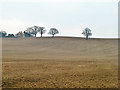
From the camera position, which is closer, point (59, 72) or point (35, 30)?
point (59, 72)

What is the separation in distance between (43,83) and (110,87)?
4087 mm

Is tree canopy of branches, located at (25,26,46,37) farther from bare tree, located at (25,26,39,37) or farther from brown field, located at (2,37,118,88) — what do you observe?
brown field, located at (2,37,118,88)

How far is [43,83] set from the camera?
43.7 feet

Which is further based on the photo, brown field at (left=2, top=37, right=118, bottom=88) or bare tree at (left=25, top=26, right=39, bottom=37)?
bare tree at (left=25, top=26, right=39, bottom=37)

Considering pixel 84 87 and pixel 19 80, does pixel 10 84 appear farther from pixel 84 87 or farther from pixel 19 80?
pixel 84 87

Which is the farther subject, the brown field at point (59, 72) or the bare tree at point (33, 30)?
the bare tree at point (33, 30)

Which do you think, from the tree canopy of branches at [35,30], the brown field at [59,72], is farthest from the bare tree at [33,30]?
the brown field at [59,72]

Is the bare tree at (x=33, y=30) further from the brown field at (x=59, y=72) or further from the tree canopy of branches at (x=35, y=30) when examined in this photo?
the brown field at (x=59, y=72)

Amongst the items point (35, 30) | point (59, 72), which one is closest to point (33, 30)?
point (35, 30)

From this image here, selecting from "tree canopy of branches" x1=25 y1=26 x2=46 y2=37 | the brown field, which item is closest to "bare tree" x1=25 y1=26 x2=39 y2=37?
"tree canopy of branches" x1=25 y1=26 x2=46 y2=37

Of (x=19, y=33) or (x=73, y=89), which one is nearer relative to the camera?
(x=73, y=89)

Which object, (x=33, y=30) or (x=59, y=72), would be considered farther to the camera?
(x=33, y=30)

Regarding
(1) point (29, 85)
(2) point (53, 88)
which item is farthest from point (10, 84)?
(2) point (53, 88)

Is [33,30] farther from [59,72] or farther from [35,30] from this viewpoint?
[59,72]
